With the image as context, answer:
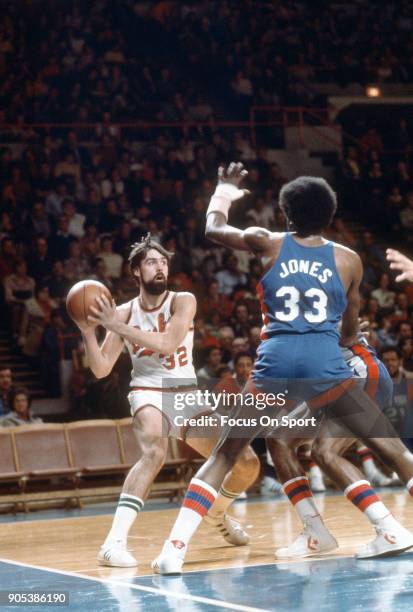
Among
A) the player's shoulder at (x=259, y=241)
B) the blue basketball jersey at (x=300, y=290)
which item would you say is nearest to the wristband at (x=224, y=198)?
the player's shoulder at (x=259, y=241)

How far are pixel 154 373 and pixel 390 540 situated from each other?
72.4 inches

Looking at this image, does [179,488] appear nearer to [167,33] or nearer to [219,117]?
[219,117]

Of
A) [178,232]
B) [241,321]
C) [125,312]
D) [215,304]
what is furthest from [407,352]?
[125,312]

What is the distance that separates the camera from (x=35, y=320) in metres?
14.3

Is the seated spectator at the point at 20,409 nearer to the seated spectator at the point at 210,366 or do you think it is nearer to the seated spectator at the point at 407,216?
the seated spectator at the point at 210,366

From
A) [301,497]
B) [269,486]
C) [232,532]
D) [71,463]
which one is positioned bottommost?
[269,486]

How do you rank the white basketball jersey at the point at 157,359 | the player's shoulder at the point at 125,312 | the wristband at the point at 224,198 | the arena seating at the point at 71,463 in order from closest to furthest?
the wristband at the point at 224,198 → the white basketball jersey at the point at 157,359 → the player's shoulder at the point at 125,312 → the arena seating at the point at 71,463

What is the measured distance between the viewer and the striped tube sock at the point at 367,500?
591cm

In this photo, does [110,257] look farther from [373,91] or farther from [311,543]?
[311,543]

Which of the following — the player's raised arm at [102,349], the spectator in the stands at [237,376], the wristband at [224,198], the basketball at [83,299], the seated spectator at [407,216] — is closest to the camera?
the wristband at [224,198]

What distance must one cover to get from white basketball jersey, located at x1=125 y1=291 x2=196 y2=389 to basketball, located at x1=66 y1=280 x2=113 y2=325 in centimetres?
53

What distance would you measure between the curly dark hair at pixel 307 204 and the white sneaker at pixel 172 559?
1.78m

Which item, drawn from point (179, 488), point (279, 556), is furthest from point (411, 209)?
point (279, 556)

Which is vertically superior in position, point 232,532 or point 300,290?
point 300,290
